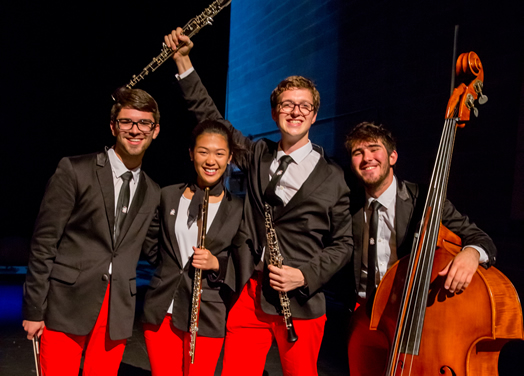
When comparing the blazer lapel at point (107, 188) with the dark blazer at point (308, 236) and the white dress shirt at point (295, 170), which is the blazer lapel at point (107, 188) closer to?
the dark blazer at point (308, 236)

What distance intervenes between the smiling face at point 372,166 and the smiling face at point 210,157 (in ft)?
2.09

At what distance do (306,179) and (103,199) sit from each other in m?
0.94

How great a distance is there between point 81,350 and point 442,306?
5.24 feet

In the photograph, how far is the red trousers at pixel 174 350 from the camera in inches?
78.4

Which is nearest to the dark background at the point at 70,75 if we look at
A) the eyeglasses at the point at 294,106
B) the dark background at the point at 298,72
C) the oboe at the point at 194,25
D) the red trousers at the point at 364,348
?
the dark background at the point at 298,72

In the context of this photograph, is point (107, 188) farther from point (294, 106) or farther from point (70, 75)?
point (70, 75)

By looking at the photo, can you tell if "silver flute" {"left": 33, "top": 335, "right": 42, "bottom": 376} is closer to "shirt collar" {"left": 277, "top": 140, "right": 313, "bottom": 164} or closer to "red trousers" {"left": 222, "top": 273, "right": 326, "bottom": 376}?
"red trousers" {"left": 222, "top": 273, "right": 326, "bottom": 376}

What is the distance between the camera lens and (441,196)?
1.70 metres

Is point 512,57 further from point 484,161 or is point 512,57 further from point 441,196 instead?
point 441,196

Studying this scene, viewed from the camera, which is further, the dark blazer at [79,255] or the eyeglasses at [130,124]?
the eyeglasses at [130,124]

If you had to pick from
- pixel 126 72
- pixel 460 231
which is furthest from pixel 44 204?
pixel 126 72

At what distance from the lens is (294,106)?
209 cm

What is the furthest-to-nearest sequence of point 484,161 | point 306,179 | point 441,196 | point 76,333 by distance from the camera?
point 484,161
point 306,179
point 76,333
point 441,196

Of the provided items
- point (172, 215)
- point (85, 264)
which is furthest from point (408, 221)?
point (85, 264)
